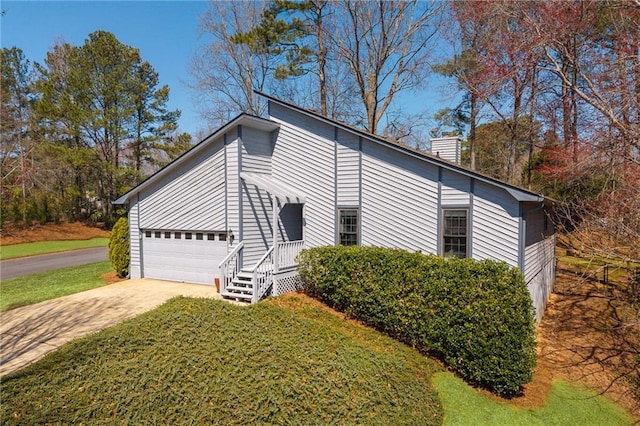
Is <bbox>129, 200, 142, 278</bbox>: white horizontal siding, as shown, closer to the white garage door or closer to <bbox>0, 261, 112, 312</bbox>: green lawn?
the white garage door

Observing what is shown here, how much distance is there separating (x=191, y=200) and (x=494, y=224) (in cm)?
972

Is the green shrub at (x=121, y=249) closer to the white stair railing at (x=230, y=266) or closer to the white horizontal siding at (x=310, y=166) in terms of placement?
the white stair railing at (x=230, y=266)

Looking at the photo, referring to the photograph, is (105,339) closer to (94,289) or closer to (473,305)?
(94,289)

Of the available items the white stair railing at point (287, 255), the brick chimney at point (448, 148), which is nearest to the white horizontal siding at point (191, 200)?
the white stair railing at point (287, 255)

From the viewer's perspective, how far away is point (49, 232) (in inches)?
1126

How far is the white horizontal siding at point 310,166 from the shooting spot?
36.9 feet

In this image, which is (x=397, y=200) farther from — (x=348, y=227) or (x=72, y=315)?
(x=72, y=315)

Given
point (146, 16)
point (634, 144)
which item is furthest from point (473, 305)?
point (146, 16)

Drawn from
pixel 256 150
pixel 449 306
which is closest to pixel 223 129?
pixel 256 150

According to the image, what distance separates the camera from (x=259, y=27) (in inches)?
877

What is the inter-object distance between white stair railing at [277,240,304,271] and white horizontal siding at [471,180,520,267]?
17.1ft

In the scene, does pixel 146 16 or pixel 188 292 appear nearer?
pixel 188 292

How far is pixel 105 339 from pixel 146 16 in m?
11.7

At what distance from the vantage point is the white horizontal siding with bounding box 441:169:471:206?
9.15 m
